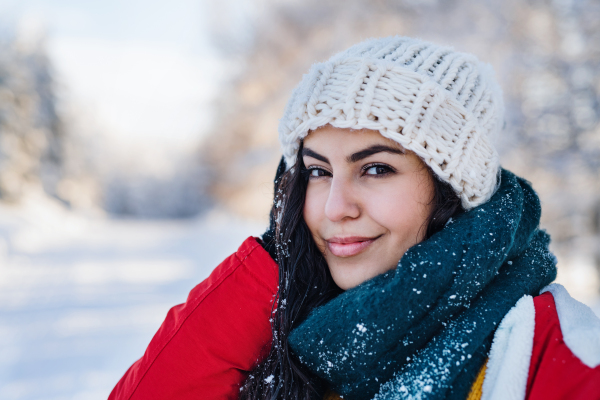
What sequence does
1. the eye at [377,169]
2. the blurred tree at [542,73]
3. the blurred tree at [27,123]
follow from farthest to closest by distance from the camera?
the blurred tree at [27,123] → the blurred tree at [542,73] → the eye at [377,169]

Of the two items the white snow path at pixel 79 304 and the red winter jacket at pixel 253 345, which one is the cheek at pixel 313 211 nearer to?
the red winter jacket at pixel 253 345

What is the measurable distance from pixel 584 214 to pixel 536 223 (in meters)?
6.24

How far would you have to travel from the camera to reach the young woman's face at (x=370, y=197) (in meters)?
1.41

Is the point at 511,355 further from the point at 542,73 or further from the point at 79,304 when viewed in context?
the point at 542,73

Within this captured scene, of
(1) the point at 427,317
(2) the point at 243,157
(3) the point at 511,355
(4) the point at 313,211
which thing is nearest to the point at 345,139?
(4) the point at 313,211

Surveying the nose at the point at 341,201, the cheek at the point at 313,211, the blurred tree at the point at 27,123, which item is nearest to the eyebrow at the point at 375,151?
the nose at the point at 341,201

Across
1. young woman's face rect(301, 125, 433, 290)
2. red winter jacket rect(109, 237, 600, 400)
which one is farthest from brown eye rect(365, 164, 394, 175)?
red winter jacket rect(109, 237, 600, 400)

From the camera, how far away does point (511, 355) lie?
42.3 inches

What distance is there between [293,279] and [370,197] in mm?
449

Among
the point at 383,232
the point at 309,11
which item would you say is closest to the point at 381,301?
the point at 383,232

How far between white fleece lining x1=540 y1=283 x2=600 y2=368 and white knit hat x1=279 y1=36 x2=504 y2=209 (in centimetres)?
43

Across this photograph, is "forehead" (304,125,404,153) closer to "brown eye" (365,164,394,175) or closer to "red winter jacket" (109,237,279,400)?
"brown eye" (365,164,394,175)

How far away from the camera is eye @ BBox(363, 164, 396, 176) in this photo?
144cm

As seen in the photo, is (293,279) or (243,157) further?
(243,157)
